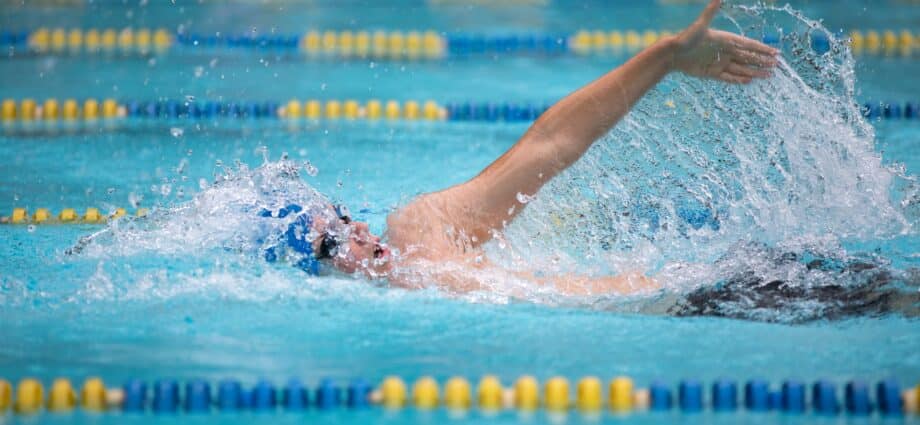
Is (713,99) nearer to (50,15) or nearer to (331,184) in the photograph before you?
(331,184)

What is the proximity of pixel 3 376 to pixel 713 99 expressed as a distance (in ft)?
6.84

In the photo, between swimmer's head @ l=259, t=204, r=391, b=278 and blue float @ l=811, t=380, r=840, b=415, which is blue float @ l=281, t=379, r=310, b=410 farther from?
blue float @ l=811, t=380, r=840, b=415

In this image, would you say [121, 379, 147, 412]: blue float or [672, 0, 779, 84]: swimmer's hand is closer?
[121, 379, 147, 412]: blue float

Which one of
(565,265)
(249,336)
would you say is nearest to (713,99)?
(565,265)

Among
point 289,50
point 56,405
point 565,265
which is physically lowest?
point 56,405

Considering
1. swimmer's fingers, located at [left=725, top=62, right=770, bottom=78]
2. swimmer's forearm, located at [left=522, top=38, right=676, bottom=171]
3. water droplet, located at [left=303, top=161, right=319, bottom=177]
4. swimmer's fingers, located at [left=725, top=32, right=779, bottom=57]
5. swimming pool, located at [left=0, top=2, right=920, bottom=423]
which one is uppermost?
swimmer's fingers, located at [left=725, top=32, right=779, bottom=57]

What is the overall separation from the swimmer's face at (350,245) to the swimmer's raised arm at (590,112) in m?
0.23

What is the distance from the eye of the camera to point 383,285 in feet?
10.4

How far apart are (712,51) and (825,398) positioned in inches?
37.6

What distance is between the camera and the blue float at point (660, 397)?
2553 mm

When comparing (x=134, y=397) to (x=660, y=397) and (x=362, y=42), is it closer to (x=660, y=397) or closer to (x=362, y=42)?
(x=660, y=397)

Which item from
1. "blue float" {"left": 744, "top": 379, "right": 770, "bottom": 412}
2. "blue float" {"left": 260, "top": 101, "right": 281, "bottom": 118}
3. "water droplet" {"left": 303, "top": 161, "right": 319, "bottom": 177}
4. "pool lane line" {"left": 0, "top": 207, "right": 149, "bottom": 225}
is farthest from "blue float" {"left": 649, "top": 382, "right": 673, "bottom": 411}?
"blue float" {"left": 260, "top": 101, "right": 281, "bottom": 118}

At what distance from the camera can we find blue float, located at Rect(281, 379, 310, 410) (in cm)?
257

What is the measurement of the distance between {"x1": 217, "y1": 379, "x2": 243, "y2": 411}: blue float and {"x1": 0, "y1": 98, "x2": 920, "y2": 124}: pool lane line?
11.6 ft
